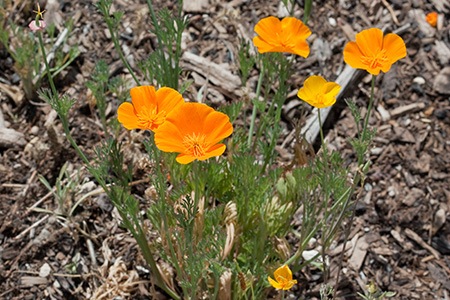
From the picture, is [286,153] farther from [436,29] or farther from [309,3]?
[436,29]

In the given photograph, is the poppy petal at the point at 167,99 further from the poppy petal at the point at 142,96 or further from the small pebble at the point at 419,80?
the small pebble at the point at 419,80

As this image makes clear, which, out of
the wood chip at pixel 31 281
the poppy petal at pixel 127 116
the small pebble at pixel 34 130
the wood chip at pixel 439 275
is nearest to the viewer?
the poppy petal at pixel 127 116

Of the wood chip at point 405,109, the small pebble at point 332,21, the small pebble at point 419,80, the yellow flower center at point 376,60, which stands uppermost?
the yellow flower center at point 376,60

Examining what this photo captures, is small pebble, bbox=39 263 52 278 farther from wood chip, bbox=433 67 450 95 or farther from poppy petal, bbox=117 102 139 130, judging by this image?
wood chip, bbox=433 67 450 95

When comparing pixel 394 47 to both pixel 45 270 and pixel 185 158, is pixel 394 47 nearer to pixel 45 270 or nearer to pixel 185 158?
pixel 185 158

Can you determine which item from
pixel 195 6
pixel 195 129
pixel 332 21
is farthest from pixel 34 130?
pixel 332 21

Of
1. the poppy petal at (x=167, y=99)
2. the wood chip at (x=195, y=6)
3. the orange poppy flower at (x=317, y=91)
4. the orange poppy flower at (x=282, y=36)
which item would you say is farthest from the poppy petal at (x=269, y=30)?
the wood chip at (x=195, y=6)
